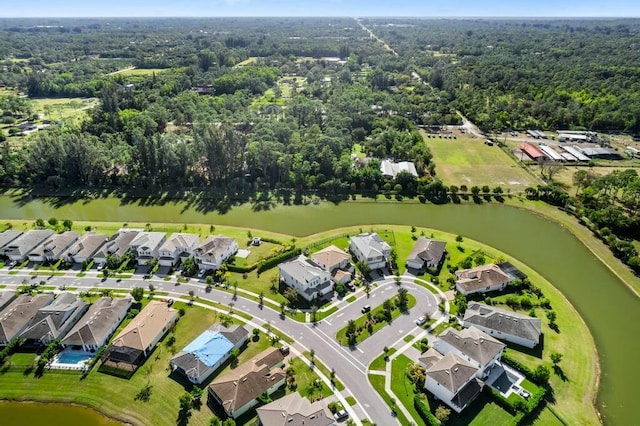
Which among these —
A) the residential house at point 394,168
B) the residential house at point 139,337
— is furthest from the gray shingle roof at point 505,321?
the residential house at point 394,168

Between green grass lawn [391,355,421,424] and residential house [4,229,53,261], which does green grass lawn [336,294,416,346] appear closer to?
green grass lawn [391,355,421,424]

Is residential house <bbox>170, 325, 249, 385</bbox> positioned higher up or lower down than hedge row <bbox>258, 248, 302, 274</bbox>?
higher up

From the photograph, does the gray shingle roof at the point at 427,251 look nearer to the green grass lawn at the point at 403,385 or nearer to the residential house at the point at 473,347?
the residential house at the point at 473,347

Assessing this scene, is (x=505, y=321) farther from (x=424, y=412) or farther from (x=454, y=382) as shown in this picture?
(x=424, y=412)

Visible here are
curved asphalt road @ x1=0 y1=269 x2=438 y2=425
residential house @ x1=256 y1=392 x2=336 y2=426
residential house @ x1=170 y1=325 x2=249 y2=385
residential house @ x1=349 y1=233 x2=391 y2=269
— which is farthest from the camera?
residential house @ x1=349 y1=233 x2=391 y2=269

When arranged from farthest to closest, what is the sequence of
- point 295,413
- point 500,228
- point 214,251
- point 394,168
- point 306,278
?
point 394,168 < point 500,228 < point 214,251 < point 306,278 < point 295,413

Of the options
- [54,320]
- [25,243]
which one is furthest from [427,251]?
[25,243]

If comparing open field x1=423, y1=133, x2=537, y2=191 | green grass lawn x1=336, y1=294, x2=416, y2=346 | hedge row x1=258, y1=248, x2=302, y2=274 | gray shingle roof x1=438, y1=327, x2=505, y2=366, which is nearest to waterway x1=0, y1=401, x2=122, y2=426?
green grass lawn x1=336, y1=294, x2=416, y2=346
